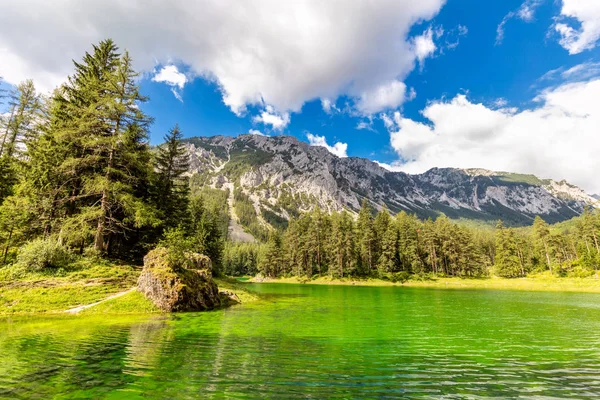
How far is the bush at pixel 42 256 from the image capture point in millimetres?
23969

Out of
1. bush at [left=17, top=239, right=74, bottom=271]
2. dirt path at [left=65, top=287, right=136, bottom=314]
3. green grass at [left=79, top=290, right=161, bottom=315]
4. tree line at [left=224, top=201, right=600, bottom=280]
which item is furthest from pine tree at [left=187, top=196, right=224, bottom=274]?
green grass at [left=79, top=290, right=161, bottom=315]

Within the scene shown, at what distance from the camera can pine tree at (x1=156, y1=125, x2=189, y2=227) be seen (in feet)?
141

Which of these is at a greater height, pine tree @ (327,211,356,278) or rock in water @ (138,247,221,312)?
pine tree @ (327,211,356,278)

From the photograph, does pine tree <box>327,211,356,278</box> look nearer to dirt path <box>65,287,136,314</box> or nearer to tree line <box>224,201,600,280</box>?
tree line <box>224,201,600,280</box>

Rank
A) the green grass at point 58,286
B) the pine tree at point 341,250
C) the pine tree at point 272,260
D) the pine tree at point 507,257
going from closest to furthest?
the green grass at point 58,286, the pine tree at point 507,257, the pine tree at point 341,250, the pine tree at point 272,260

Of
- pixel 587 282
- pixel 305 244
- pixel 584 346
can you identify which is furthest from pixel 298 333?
pixel 305 244

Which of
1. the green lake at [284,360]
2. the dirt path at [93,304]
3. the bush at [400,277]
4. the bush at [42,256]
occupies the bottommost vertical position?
the green lake at [284,360]

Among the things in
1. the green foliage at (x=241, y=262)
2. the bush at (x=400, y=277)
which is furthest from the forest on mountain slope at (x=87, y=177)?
the green foliage at (x=241, y=262)

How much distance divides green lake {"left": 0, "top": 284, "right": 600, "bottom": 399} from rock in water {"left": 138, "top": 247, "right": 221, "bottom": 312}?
14.0ft

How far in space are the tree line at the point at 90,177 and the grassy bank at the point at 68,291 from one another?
3542mm

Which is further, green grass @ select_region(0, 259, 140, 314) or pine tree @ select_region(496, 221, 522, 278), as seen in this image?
pine tree @ select_region(496, 221, 522, 278)

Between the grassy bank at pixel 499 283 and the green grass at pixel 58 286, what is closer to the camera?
the green grass at pixel 58 286

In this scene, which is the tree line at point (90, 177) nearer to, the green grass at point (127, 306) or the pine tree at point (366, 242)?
the green grass at point (127, 306)

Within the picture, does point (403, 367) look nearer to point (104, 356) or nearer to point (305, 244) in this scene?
point (104, 356)
